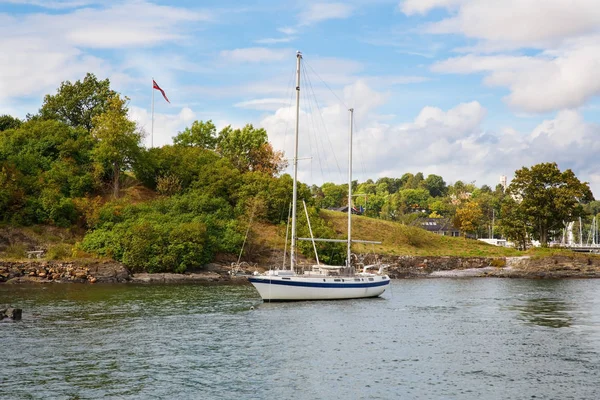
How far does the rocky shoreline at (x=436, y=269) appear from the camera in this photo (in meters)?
85.6

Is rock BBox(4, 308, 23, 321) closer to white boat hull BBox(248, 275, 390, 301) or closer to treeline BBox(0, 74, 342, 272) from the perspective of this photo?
white boat hull BBox(248, 275, 390, 301)

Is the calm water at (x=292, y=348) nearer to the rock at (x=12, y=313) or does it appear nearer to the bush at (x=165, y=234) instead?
the rock at (x=12, y=313)

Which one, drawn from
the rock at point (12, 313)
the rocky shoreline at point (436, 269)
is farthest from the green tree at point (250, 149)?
the rock at point (12, 313)

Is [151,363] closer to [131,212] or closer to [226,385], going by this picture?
[226,385]

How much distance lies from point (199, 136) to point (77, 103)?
26.0 meters

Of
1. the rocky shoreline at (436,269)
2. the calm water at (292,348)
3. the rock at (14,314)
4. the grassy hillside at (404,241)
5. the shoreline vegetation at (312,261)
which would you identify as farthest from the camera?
the grassy hillside at (404,241)

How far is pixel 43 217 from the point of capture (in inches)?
3930

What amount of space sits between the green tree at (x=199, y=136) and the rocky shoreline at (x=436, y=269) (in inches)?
1963

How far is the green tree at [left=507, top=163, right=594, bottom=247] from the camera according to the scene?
125m

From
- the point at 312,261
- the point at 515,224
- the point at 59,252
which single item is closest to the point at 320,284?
the point at 312,261

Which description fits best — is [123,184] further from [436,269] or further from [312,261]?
[436,269]

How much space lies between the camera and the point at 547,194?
126250mm

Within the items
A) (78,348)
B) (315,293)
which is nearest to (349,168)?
(315,293)

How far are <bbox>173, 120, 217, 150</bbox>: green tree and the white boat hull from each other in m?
78.3
